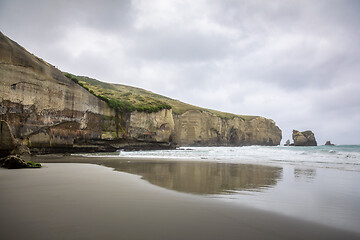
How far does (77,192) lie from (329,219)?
4.26m

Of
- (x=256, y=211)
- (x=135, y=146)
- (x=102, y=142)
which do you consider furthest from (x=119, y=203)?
(x=135, y=146)

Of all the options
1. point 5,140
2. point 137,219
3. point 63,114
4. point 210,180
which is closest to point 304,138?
point 63,114

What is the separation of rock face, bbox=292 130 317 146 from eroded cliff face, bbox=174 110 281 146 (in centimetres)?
924

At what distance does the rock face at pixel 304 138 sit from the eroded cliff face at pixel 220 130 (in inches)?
364

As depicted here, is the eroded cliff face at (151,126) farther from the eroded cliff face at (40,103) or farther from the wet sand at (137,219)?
the wet sand at (137,219)

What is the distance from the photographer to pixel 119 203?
3117 mm

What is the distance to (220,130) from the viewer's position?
5762 centimetres

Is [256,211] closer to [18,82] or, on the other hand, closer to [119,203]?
[119,203]

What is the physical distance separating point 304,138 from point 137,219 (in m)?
73.2

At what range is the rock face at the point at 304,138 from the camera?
206 ft

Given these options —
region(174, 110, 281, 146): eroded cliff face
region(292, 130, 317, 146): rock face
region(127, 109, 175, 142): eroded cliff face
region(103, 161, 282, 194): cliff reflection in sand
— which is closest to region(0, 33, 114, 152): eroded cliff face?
region(127, 109, 175, 142): eroded cliff face

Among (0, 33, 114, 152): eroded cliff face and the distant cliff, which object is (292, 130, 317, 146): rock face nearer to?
the distant cliff

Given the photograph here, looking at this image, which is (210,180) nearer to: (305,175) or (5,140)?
(305,175)

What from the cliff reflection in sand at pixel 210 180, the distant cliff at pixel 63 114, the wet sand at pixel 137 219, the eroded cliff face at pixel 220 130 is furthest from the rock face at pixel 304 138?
the wet sand at pixel 137 219
